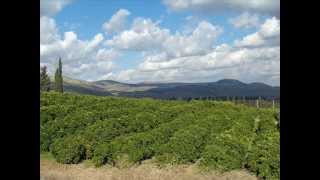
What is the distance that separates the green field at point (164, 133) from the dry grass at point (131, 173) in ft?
0.75

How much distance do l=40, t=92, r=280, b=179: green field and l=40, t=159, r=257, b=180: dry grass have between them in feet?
0.75

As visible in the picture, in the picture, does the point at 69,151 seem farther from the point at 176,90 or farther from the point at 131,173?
the point at 176,90

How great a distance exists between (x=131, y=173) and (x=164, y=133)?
1.90 m

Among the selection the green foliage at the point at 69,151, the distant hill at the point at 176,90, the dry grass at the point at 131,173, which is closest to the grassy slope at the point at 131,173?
the dry grass at the point at 131,173

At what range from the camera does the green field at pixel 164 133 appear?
12758 millimetres

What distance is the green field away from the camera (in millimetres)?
12758

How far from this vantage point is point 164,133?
1424 cm

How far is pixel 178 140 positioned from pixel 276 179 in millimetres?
2990

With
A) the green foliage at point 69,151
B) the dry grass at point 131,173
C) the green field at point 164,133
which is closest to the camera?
the dry grass at point 131,173

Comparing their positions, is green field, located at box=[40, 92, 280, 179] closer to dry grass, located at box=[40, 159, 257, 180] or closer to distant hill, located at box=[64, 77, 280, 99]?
dry grass, located at box=[40, 159, 257, 180]

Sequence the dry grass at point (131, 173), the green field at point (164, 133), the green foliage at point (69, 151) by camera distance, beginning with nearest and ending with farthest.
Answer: the dry grass at point (131, 173), the green field at point (164, 133), the green foliage at point (69, 151)

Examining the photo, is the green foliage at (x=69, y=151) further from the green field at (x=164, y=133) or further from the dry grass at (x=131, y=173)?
the dry grass at (x=131, y=173)

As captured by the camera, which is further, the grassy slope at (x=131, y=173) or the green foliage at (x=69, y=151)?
the green foliage at (x=69, y=151)
